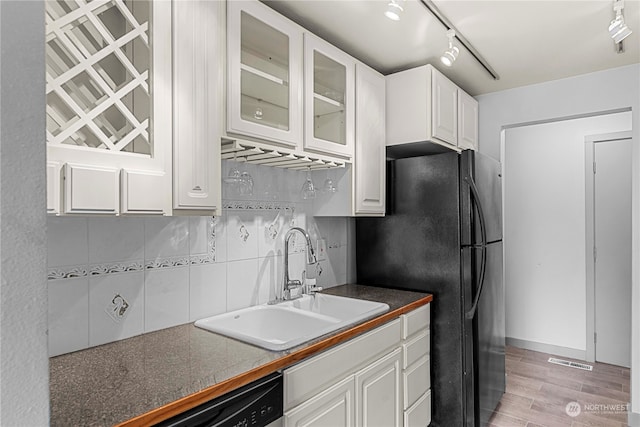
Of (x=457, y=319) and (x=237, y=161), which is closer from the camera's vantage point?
(x=237, y=161)

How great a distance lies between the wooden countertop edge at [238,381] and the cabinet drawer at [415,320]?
0.98ft

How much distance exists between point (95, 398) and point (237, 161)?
1182mm

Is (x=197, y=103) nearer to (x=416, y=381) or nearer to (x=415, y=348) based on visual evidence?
(x=415, y=348)


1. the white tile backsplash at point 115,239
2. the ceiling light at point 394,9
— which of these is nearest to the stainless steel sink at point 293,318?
the white tile backsplash at point 115,239

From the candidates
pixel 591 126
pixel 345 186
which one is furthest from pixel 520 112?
pixel 345 186

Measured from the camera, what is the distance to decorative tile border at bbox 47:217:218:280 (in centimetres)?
133

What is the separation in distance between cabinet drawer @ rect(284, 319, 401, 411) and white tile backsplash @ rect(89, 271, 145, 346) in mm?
669

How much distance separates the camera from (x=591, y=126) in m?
3.58

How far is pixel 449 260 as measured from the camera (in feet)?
7.59

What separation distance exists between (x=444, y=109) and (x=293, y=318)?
1.68 metres

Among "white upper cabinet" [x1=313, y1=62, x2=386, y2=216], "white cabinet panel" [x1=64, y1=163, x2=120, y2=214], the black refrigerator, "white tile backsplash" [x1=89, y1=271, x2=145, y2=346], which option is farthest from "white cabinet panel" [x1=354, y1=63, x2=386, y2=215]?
"white cabinet panel" [x1=64, y1=163, x2=120, y2=214]

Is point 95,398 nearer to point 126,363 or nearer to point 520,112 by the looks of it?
point 126,363

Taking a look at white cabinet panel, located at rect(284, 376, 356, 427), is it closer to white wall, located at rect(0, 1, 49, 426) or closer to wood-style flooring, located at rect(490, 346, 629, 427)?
white wall, located at rect(0, 1, 49, 426)

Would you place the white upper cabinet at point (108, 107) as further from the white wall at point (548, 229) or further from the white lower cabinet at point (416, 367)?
the white wall at point (548, 229)
